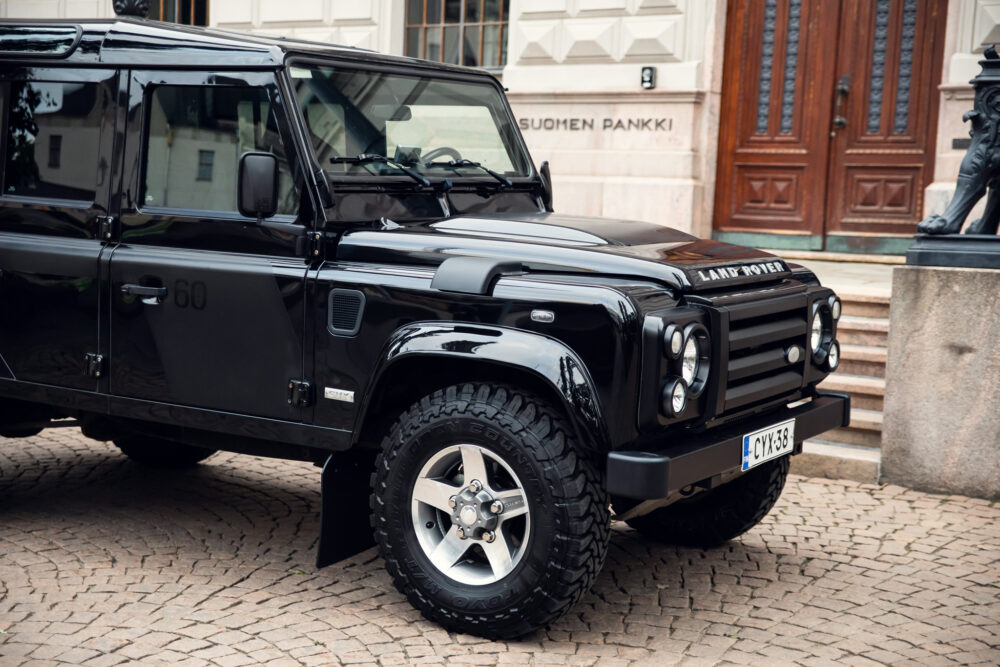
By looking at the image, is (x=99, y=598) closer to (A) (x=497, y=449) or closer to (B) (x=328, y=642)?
(B) (x=328, y=642)

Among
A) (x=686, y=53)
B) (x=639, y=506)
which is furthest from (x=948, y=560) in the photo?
(x=686, y=53)

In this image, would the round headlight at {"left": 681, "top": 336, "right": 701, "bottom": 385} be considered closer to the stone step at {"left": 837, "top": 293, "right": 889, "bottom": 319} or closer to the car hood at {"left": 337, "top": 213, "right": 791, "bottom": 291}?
the car hood at {"left": 337, "top": 213, "right": 791, "bottom": 291}

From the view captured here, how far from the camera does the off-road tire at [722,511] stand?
502 cm

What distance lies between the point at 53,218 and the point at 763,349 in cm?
299

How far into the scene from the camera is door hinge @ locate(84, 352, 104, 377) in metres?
4.79

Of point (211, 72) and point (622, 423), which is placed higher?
point (211, 72)

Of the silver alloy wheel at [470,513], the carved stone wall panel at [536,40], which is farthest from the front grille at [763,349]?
the carved stone wall panel at [536,40]

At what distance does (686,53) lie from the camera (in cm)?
1098

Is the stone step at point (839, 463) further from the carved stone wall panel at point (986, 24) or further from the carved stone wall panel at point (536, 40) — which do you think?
the carved stone wall panel at point (536, 40)

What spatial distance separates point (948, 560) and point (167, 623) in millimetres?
3320

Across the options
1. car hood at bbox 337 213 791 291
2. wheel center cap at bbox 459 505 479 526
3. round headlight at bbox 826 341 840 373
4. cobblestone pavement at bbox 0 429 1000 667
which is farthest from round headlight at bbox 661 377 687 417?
round headlight at bbox 826 341 840 373

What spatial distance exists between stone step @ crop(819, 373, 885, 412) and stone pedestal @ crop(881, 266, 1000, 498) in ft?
1.60

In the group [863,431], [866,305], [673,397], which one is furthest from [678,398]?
[866,305]

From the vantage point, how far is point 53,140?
199 inches
